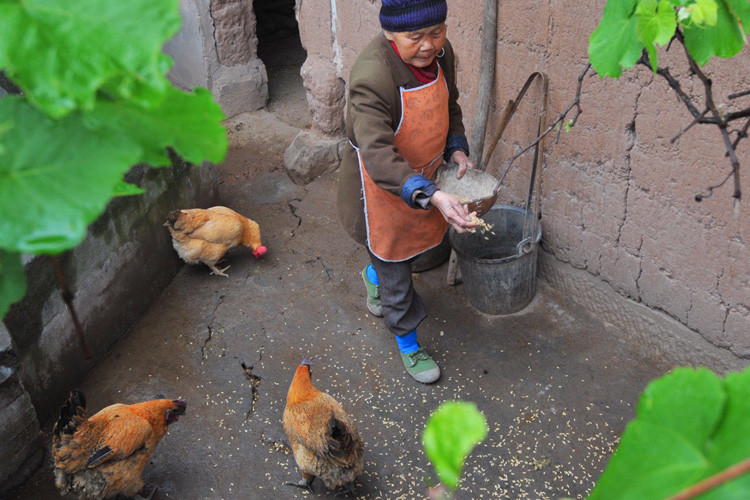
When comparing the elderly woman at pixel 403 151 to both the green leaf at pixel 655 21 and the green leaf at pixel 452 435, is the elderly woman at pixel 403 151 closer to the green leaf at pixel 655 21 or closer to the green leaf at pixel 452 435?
the green leaf at pixel 655 21

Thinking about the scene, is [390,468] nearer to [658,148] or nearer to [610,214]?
[610,214]

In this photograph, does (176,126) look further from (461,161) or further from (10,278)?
(461,161)

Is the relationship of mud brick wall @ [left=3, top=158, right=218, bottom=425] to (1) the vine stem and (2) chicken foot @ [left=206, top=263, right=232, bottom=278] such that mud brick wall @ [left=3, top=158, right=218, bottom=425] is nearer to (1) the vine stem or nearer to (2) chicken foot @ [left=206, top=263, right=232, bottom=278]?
(2) chicken foot @ [left=206, top=263, right=232, bottom=278]

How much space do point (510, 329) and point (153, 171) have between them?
2.90 metres

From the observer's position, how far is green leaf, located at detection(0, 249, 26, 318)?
2.67 feet

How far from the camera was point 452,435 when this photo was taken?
0.69m

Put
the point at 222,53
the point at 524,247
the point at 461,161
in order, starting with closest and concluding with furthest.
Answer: the point at 461,161 → the point at 524,247 → the point at 222,53

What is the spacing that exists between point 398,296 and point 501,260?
2.57 feet

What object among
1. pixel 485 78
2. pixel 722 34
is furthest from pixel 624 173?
pixel 722 34

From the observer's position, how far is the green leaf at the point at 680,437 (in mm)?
688

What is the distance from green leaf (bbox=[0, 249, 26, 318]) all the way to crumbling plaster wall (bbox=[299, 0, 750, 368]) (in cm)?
322

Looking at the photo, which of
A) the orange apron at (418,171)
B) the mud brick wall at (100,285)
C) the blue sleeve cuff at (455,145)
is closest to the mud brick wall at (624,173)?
the blue sleeve cuff at (455,145)

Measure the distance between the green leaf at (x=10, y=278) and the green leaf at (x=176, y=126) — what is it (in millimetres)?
211

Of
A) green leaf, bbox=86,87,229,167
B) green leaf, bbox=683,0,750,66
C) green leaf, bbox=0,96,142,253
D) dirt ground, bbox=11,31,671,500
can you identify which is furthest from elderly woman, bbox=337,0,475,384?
green leaf, bbox=0,96,142,253
